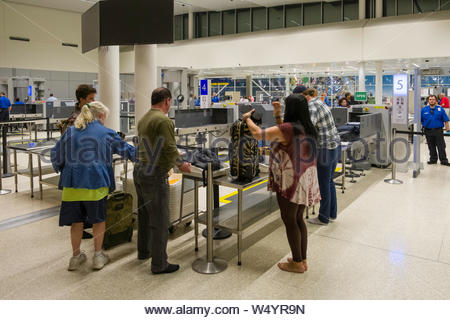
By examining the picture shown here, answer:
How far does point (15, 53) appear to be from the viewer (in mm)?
17297

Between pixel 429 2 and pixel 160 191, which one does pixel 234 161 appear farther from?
pixel 429 2

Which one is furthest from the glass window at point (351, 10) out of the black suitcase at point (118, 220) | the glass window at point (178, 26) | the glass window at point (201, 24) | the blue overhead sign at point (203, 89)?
the black suitcase at point (118, 220)

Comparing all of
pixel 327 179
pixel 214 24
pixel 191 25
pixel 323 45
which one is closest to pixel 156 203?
pixel 327 179

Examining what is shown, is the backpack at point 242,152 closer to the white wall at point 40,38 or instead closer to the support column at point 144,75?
the support column at point 144,75

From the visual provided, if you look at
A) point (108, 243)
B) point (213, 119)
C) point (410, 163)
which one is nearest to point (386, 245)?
point (108, 243)

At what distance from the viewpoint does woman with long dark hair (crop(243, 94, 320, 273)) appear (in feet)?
9.42

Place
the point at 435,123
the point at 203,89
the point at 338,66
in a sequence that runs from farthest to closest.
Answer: the point at 338,66 → the point at 203,89 → the point at 435,123

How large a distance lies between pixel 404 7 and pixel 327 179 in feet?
40.0

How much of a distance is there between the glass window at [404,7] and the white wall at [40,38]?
1392 cm

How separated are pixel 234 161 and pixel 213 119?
14.0 ft

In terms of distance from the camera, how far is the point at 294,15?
52.7 ft

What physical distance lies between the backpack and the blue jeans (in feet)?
4.12

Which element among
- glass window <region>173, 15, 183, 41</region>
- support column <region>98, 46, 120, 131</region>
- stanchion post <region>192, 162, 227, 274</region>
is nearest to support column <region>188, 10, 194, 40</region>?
glass window <region>173, 15, 183, 41</region>

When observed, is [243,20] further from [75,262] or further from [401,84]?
[75,262]
